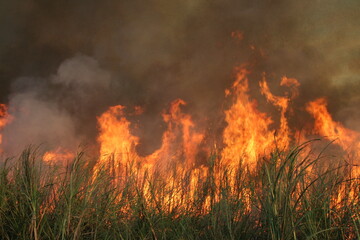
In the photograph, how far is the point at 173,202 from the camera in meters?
4.23

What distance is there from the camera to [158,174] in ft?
15.0

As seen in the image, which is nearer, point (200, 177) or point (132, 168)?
point (132, 168)

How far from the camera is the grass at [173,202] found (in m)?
2.78

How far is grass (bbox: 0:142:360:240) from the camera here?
2.78m

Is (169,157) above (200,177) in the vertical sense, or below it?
above

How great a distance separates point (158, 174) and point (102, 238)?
133cm

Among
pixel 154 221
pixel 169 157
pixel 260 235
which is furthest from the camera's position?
pixel 169 157

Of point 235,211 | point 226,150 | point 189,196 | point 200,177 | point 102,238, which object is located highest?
point 226,150

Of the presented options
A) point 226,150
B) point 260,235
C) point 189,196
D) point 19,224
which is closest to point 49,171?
point 19,224

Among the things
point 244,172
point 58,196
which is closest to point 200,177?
point 244,172

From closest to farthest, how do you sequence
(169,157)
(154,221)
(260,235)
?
(260,235) → (154,221) → (169,157)

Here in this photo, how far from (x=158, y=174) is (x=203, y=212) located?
802 millimetres

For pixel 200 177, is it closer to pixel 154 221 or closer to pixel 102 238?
pixel 154 221

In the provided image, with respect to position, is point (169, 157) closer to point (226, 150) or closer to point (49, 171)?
point (226, 150)
